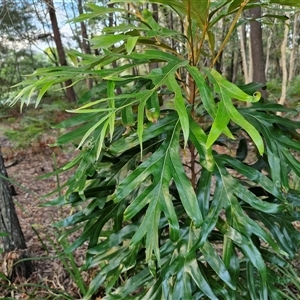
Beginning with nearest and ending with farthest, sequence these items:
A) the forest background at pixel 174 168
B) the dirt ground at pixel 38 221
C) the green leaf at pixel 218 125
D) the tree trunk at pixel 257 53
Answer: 1. the green leaf at pixel 218 125
2. the forest background at pixel 174 168
3. the dirt ground at pixel 38 221
4. the tree trunk at pixel 257 53

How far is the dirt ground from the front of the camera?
1801 millimetres

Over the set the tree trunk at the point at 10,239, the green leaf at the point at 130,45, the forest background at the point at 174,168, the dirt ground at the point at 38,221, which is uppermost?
the green leaf at the point at 130,45

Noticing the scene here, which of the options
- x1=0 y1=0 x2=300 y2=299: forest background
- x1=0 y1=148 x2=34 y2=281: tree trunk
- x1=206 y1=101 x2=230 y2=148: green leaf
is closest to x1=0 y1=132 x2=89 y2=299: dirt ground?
x1=0 y1=148 x2=34 y2=281: tree trunk

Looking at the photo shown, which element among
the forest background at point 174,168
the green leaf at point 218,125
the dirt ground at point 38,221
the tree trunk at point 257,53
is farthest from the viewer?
the tree trunk at point 257,53

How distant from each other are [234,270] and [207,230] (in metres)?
0.24

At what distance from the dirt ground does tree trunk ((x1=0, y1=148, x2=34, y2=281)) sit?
0.18 ft

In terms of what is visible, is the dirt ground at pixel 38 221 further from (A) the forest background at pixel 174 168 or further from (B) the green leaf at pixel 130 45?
(B) the green leaf at pixel 130 45

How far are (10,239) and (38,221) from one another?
3.01 ft

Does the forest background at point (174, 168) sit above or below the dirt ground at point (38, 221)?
→ above

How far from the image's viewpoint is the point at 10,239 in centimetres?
197

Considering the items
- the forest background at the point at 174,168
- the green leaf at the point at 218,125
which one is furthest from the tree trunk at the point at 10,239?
the green leaf at the point at 218,125

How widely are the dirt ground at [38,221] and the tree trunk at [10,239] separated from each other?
5 cm

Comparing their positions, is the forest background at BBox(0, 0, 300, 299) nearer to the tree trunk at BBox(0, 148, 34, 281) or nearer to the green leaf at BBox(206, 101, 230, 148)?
the green leaf at BBox(206, 101, 230, 148)

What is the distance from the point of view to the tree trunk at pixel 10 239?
1898 millimetres
